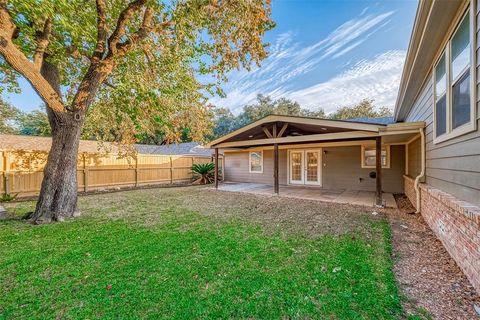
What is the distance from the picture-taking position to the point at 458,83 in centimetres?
305

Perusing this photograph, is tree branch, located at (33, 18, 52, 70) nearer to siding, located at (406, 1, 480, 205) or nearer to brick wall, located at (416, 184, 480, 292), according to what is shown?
siding, located at (406, 1, 480, 205)

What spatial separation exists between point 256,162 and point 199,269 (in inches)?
396

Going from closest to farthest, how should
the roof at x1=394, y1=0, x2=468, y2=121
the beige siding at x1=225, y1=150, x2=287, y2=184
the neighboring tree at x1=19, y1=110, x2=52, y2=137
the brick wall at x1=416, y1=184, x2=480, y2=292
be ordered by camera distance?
the brick wall at x1=416, y1=184, x2=480, y2=292 → the roof at x1=394, y1=0, x2=468, y2=121 → the beige siding at x1=225, y1=150, x2=287, y2=184 → the neighboring tree at x1=19, y1=110, x2=52, y2=137

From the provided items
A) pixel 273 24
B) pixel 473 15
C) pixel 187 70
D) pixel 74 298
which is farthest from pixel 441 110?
pixel 187 70

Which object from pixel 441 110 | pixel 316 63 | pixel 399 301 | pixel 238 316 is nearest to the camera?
pixel 238 316

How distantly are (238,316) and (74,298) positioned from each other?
5.52 ft

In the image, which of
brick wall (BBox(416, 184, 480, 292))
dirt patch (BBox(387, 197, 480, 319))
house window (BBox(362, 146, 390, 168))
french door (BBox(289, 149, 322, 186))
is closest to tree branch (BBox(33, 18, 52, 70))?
dirt patch (BBox(387, 197, 480, 319))

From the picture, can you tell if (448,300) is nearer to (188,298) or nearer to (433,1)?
(188,298)

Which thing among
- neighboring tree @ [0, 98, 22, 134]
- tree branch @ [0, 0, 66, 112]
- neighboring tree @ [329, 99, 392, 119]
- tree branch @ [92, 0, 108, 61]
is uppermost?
neighboring tree @ [329, 99, 392, 119]

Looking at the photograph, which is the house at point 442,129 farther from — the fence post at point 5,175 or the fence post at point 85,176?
the fence post at point 5,175

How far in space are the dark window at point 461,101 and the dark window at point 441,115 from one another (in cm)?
50

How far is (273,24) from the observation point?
5270mm

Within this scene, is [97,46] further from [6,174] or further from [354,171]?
[354,171]

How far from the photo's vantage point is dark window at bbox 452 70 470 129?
2739 millimetres
